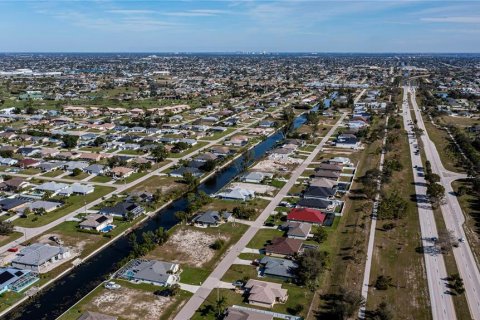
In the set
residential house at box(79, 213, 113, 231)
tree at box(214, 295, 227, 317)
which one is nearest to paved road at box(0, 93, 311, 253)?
residential house at box(79, 213, 113, 231)

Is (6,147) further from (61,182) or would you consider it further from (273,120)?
(273,120)

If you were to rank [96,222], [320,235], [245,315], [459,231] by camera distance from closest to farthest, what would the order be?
[245,315] < [320,235] < [459,231] < [96,222]

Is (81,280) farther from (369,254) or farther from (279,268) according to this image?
(369,254)

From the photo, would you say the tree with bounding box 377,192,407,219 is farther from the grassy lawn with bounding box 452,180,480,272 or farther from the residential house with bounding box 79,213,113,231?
the residential house with bounding box 79,213,113,231

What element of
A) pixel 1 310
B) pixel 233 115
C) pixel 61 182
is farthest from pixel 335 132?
pixel 1 310

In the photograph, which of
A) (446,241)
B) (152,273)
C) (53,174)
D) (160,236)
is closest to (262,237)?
(160,236)

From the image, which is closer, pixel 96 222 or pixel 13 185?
pixel 96 222
